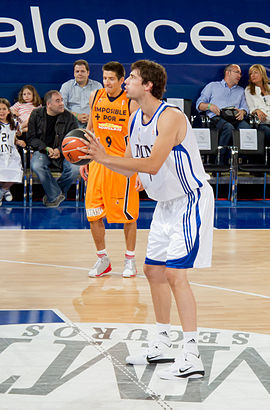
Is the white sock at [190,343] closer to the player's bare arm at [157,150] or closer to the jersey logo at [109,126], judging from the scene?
the player's bare arm at [157,150]

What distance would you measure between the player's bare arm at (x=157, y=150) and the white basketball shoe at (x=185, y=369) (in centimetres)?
98

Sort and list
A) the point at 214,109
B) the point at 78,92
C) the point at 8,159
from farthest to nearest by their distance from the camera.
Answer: the point at 214,109 < the point at 78,92 < the point at 8,159

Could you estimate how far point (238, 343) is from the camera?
4.42 m

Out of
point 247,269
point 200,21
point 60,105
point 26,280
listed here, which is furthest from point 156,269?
point 200,21

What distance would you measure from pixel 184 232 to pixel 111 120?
260 centimetres

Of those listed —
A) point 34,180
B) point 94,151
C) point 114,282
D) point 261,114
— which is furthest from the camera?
point 261,114

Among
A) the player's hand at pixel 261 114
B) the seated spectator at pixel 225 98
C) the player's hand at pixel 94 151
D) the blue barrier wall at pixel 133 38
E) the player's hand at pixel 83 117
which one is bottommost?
the player's hand at pixel 94 151

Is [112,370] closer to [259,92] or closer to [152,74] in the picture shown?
[152,74]

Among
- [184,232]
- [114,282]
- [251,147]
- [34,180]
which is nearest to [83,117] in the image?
[34,180]

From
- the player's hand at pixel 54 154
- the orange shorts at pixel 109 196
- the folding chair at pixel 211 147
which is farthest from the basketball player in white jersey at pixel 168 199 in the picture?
the folding chair at pixel 211 147

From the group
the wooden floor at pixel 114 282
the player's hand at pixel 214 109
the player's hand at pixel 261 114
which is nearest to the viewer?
the wooden floor at pixel 114 282

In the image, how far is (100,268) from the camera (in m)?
6.40

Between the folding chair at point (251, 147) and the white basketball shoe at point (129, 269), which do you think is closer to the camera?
the white basketball shoe at point (129, 269)

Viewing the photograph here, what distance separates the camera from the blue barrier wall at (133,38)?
12.2 m
